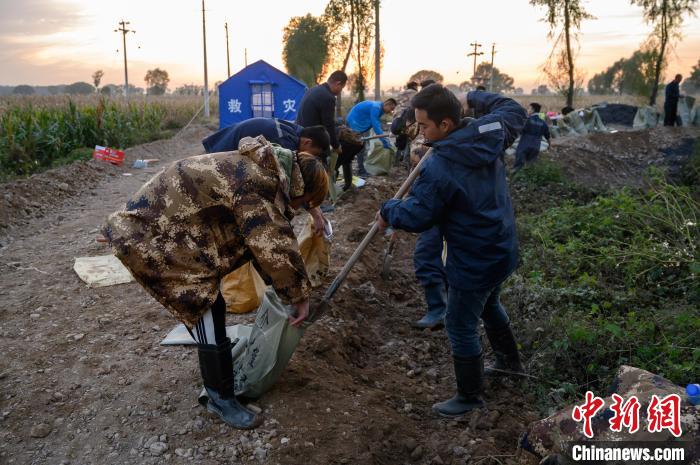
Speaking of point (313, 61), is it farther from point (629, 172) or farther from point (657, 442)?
point (657, 442)

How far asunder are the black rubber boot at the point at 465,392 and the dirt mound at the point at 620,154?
9.18 meters

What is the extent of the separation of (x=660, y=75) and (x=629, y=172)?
1119cm

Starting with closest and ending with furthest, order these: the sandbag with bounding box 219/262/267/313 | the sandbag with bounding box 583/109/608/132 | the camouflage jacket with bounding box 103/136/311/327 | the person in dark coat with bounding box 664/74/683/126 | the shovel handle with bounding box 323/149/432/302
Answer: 1. the camouflage jacket with bounding box 103/136/311/327
2. the shovel handle with bounding box 323/149/432/302
3. the sandbag with bounding box 219/262/267/313
4. the person in dark coat with bounding box 664/74/683/126
5. the sandbag with bounding box 583/109/608/132

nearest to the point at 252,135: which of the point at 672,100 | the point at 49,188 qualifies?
the point at 49,188

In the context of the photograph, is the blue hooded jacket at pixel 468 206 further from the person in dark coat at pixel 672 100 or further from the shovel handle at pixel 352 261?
the person in dark coat at pixel 672 100

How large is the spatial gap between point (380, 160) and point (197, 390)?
7.48 metres

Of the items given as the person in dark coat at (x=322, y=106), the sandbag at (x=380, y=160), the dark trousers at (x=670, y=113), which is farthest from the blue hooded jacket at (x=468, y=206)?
the dark trousers at (x=670, y=113)

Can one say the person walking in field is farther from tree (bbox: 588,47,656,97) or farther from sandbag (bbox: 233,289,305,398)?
tree (bbox: 588,47,656,97)

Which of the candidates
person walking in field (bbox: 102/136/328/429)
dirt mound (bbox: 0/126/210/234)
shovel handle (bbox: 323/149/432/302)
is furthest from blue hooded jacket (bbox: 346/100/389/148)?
person walking in field (bbox: 102/136/328/429)

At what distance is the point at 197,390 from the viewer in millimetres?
3115

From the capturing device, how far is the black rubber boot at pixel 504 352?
3.31 meters

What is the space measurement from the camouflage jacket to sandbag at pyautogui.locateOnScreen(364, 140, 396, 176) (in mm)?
7664

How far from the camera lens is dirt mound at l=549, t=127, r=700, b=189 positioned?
39.4 feet

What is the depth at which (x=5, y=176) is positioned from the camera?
947 centimetres
